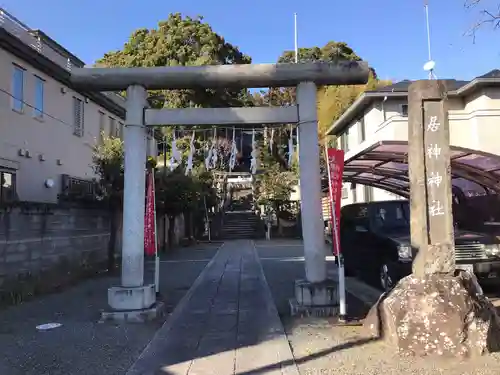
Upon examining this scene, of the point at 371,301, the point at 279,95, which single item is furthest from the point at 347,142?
the point at 371,301

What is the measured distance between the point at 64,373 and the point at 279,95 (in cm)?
3331

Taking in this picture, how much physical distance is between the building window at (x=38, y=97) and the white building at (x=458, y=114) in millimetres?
10979

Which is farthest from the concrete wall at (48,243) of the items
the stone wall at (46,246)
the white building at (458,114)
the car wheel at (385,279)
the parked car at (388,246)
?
the white building at (458,114)

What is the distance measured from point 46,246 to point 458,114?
16.2 m

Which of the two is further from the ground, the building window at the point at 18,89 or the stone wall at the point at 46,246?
the building window at the point at 18,89

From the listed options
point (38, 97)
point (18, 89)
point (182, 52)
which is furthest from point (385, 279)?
point (182, 52)

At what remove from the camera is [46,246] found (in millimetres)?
11234

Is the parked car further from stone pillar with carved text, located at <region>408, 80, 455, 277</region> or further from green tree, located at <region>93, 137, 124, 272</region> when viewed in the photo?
green tree, located at <region>93, 137, 124, 272</region>

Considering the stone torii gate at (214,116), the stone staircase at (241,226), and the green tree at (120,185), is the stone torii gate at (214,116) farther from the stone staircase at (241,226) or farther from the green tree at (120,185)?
the stone staircase at (241,226)

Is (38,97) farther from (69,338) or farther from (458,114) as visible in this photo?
(458,114)

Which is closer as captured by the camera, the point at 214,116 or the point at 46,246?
the point at 214,116

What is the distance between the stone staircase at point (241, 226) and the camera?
1287 inches

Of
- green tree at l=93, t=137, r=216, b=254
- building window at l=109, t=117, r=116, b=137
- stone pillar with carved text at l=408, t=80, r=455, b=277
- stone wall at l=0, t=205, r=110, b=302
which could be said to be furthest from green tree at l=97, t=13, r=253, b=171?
stone pillar with carved text at l=408, t=80, r=455, b=277

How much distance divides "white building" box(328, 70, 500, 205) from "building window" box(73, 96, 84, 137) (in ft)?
34.1
